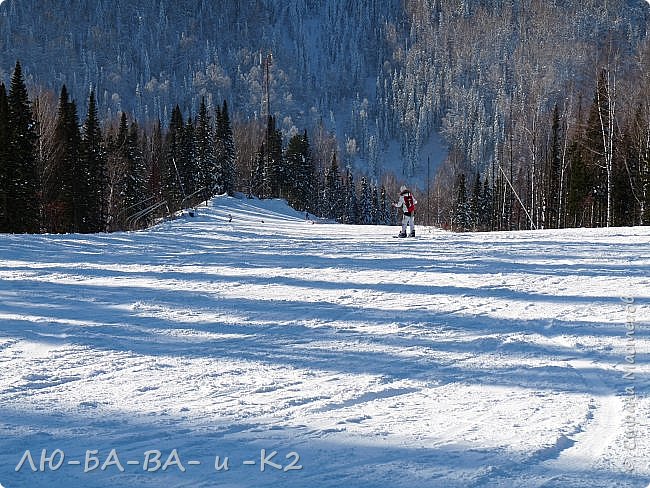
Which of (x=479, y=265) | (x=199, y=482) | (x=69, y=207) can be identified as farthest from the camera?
(x=69, y=207)

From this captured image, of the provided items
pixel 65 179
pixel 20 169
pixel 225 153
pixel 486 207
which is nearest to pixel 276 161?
pixel 225 153

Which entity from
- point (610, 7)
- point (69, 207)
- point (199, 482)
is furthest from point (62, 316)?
point (610, 7)

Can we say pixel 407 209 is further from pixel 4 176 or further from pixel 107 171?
pixel 107 171

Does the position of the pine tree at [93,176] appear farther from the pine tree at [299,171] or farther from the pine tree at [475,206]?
the pine tree at [475,206]

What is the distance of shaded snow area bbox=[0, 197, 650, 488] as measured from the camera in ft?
9.66

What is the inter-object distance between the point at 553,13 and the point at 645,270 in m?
186

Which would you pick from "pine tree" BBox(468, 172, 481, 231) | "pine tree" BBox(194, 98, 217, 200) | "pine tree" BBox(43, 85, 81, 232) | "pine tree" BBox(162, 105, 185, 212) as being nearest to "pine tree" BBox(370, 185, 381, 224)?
"pine tree" BBox(468, 172, 481, 231)

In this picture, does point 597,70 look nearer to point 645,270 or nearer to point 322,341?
point 645,270

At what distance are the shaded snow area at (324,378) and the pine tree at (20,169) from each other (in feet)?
92.9

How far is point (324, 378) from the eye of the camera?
14.0 feet

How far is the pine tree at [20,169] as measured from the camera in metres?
33.0

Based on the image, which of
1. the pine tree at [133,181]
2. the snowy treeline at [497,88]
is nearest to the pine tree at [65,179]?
the pine tree at [133,181]

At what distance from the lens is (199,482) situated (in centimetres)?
278

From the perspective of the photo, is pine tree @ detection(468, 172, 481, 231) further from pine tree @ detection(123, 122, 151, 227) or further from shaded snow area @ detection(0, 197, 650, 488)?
shaded snow area @ detection(0, 197, 650, 488)
